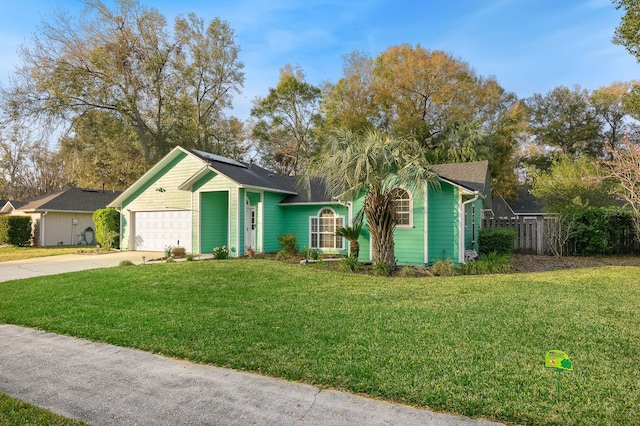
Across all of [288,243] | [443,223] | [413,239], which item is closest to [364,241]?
[413,239]

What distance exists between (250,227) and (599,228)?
46.4 ft

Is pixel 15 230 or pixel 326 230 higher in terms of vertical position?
pixel 326 230

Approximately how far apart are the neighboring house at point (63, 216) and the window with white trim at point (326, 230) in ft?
57.5

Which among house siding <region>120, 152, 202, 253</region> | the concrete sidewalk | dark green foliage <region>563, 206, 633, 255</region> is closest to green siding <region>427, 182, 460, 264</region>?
dark green foliage <region>563, 206, 633, 255</region>

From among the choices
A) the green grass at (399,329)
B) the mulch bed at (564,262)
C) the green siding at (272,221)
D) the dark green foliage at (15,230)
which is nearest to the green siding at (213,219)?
the green siding at (272,221)

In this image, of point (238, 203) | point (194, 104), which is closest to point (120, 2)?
point (194, 104)

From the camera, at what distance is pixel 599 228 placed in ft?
47.0

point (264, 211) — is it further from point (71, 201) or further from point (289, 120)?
point (289, 120)

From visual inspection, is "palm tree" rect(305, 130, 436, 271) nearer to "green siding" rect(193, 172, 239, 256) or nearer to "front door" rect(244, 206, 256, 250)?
"green siding" rect(193, 172, 239, 256)

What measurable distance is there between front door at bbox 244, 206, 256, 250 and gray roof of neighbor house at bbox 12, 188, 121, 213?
15.2 metres

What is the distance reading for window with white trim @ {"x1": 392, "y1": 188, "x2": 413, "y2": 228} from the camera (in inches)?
484

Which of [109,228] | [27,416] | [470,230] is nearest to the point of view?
[27,416]

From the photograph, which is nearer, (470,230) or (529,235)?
(470,230)

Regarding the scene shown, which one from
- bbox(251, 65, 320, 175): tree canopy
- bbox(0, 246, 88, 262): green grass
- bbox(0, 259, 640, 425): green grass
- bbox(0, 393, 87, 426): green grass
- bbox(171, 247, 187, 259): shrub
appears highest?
bbox(251, 65, 320, 175): tree canopy
